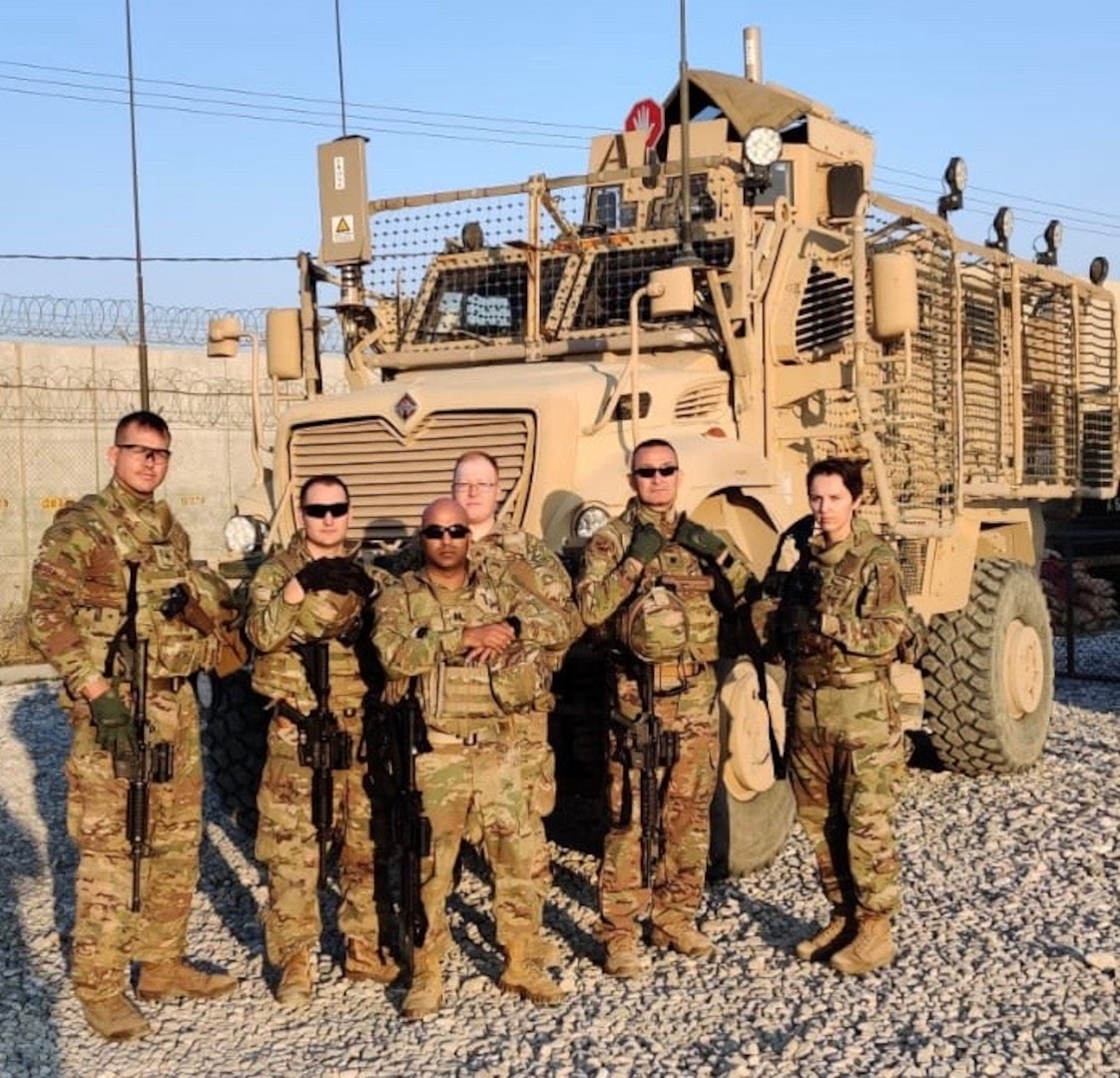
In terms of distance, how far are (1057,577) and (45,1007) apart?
10631 millimetres

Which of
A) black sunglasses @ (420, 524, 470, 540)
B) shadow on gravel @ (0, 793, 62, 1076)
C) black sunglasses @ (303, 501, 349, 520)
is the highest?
black sunglasses @ (303, 501, 349, 520)

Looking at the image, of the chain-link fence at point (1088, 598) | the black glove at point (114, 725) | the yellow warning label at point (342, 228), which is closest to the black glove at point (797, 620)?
the black glove at point (114, 725)

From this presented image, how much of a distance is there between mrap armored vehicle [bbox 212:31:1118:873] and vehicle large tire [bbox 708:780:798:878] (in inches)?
0.5

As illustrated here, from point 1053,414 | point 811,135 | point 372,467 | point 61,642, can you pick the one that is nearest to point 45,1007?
point 61,642

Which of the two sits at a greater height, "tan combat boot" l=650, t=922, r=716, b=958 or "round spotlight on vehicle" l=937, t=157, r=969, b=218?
"round spotlight on vehicle" l=937, t=157, r=969, b=218

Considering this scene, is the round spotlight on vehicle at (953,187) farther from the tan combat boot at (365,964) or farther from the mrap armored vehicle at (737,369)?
the tan combat boot at (365,964)

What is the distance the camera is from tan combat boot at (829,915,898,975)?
15.2ft

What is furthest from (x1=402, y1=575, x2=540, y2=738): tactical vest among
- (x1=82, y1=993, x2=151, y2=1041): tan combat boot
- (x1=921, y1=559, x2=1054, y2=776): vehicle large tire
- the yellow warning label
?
(x1=921, y1=559, x2=1054, y2=776): vehicle large tire

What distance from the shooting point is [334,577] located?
447 cm

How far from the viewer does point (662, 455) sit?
15.4 ft

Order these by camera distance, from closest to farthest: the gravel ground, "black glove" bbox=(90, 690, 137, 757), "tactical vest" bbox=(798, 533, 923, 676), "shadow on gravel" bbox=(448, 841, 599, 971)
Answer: the gravel ground
"black glove" bbox=(90, 690, 137, 757)
"tactical vest" bbox=(798, 533, 923, 676)
"shadow on gravel" bbox=(448, 841, 599, 971)

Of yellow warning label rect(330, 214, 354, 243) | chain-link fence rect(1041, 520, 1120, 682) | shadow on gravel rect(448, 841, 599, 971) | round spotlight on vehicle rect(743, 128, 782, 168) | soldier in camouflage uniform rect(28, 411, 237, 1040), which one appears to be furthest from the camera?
chain-link fence rect(1041, 520, 1120, 682)

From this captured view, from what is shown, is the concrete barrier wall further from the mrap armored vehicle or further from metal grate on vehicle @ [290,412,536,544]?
metal grate on vehicle @ [290,412,536,544]

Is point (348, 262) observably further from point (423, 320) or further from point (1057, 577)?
point (1057, 577)
